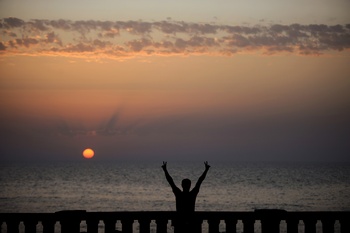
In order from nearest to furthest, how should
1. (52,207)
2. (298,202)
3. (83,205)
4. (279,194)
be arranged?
1. (52,207)
2. (83,205)
3. (298,202)
4. (279,194)

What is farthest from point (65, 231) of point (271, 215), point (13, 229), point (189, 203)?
point (271, 215)

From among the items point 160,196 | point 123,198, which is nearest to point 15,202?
point 123,198

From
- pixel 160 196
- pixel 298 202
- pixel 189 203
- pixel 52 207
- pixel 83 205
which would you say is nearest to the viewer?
pixel 189 203

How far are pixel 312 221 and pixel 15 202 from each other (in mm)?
58049

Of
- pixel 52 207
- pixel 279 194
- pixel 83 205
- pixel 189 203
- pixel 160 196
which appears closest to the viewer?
pixel 189 203

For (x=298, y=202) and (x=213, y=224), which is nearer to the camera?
(x=213, y=224)

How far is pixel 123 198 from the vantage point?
7400 cm

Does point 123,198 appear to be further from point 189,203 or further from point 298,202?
point 189,203

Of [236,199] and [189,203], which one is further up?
[236,199]

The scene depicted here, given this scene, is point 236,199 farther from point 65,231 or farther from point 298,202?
point 65,231

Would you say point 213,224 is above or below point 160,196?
below

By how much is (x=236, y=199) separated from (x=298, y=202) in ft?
25.1

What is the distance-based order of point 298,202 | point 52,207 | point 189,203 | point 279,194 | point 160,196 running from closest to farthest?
point 189,203 → point 52,207 → point 298,202 → point 160,196 → point 279,194

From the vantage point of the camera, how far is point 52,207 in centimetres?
5950
